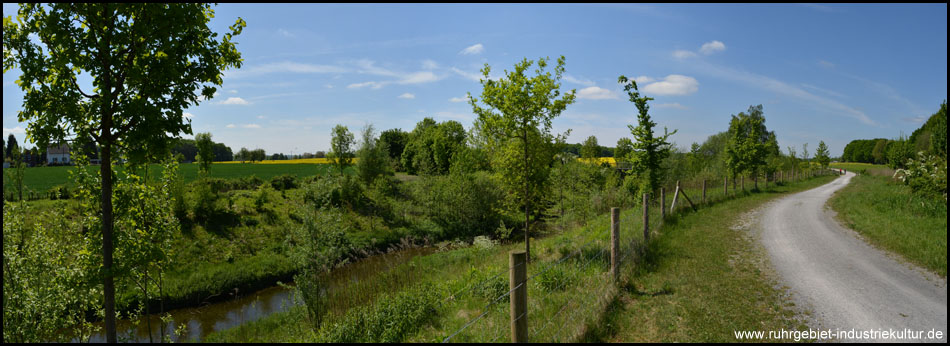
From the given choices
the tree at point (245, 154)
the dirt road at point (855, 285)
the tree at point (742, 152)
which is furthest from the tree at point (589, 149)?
the tree at point (245, 154)

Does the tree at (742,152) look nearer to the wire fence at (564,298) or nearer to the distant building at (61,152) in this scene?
the wire fence at (564,298)

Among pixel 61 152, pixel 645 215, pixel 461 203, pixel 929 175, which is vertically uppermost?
pixel 61 152

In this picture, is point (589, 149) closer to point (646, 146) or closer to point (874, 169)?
point (646, 146)

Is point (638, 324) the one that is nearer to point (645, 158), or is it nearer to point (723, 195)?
point (645, 158)

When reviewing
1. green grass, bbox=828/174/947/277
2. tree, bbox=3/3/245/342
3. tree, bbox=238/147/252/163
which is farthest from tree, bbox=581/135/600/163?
tree, bbox=238/147/252/163

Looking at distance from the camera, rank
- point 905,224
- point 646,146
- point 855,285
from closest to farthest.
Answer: point 855,285 → point 905,224 → point 646,146

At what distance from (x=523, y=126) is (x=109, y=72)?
29.3ft

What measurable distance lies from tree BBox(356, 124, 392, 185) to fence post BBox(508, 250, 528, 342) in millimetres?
31566

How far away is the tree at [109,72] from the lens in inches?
173

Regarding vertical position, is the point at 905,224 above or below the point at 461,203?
above

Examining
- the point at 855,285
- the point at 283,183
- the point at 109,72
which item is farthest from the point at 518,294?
the point at 283,183

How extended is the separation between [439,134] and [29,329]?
54.4 meters

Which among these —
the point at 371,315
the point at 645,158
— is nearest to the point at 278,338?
the point at 371,315

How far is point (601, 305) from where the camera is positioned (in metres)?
6.70
